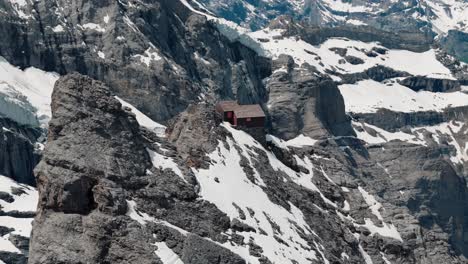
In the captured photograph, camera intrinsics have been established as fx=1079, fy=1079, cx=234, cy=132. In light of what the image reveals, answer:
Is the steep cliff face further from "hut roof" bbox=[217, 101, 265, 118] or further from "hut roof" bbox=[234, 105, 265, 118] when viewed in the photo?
"hut roof" bbox=[217, 101, 265, 118]

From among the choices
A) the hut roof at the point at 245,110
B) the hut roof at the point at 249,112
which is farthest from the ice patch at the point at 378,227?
the hut roof at the point at 249,112

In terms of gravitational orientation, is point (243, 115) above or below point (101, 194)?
below

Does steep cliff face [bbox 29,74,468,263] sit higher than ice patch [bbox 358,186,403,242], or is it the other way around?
steep cliff face [bbox 29,74,468,263]

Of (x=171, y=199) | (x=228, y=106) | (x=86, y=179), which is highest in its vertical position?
(x=86, y=179)

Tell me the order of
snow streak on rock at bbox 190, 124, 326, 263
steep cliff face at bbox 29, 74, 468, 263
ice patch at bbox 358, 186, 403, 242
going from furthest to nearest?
ice patch at bbox 358, 186, 403, 242 → snow streak on rock at bbox 190, 124, 326, 263 → steep cliff face at bbox 29, 74, 468, 263

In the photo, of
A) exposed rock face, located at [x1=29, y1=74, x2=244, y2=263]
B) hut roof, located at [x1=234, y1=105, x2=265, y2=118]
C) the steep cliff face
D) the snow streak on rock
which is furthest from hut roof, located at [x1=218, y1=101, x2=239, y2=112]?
exposed rock face, located at [x1=29, y1=74, x2=244, y2=263]

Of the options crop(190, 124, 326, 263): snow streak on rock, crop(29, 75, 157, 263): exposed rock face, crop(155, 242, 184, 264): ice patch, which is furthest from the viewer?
crop(190, 124, 326, 263): snow streak on rock

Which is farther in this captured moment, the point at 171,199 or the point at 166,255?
the point at 171,199

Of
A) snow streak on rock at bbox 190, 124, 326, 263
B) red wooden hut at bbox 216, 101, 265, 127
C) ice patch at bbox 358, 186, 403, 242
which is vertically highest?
red wooden hut at bbox 216, 101, 265, 127

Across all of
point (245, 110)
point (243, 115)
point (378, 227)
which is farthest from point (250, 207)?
point (378, 227)

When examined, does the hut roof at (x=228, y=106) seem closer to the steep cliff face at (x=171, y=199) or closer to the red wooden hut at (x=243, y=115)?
the red wooden hut at (x=243, y=115)

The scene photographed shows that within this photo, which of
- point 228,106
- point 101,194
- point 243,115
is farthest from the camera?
point 228,106

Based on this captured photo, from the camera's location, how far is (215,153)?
243 feet

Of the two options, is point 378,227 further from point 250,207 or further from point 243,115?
point 250,207
